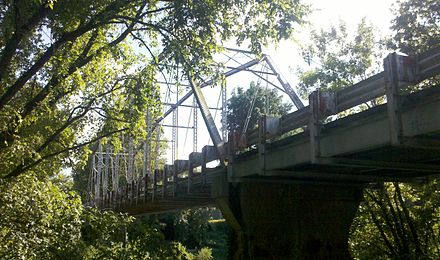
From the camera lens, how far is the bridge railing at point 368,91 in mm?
7652

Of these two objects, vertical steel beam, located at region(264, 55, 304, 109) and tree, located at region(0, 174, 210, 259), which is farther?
vertical steel beam, located at region(264, 55, 304, 109)

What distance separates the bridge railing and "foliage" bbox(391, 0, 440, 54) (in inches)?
314

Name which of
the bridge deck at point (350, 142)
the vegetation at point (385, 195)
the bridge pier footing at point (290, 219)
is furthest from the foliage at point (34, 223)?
the vegetation at point (385, 195)

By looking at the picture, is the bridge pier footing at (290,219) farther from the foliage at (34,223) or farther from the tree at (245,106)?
the tree at (245,106)

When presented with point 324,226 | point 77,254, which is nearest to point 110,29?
point 77,254

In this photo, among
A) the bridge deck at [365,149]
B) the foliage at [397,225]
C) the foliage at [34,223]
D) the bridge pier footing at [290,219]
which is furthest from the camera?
the foliage at [397,225]

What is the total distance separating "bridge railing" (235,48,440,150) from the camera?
765 centimetres

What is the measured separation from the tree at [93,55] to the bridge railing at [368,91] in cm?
182

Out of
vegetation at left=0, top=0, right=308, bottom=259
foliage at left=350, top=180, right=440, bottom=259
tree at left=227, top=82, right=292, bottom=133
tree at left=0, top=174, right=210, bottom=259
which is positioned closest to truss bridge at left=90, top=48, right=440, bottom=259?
vegetation at left=0, top=0, right=308, bottom=259

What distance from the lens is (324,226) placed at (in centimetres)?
1420

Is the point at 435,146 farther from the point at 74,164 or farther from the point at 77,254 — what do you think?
the point at 74,164

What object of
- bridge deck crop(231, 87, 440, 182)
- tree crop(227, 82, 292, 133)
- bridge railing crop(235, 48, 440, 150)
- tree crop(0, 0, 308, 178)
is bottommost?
bridge deck crop(231, 87, 440, 182)

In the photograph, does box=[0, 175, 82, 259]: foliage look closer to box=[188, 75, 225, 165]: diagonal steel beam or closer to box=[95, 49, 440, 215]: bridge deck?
box=[188, 75, 225, 165]: diagonal steel beam

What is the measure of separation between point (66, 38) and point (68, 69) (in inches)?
85.2
